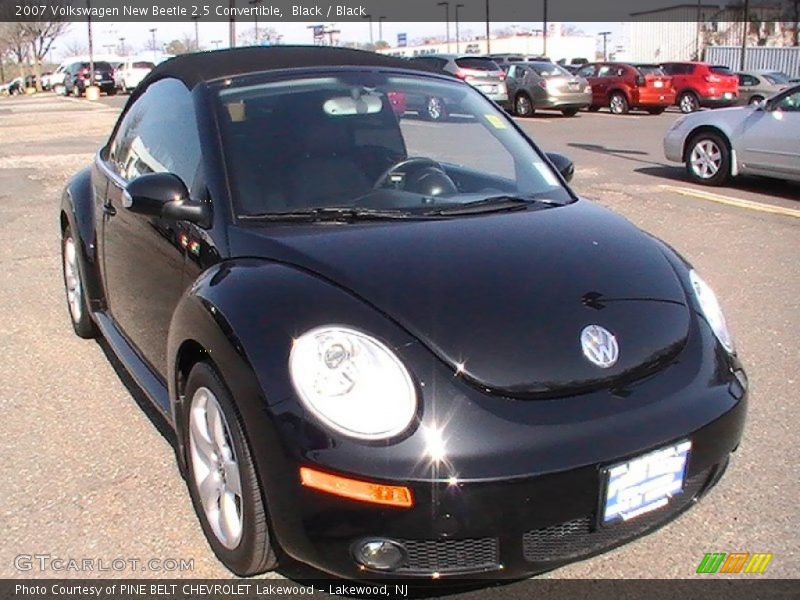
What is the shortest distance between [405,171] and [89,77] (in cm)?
4224

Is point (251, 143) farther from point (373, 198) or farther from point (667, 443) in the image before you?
point (667, 443)

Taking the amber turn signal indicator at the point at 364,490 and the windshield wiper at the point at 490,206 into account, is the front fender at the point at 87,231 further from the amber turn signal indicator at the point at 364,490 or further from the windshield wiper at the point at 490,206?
the amber turn signal indicator at the point at 364,490

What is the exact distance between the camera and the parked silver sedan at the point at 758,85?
86.4 feet

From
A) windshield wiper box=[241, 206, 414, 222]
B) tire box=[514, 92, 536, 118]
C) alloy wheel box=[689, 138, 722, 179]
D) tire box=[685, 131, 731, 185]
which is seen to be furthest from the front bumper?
tire box=[514, 92, 536, 118]

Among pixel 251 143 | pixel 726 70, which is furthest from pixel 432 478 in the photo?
pixel 726 70

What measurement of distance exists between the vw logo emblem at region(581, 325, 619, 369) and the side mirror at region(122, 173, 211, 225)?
4.41 feet

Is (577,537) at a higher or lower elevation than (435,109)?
lower

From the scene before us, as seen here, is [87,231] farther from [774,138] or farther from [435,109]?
[774,138]

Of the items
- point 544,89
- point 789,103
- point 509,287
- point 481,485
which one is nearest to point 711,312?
point 509,287

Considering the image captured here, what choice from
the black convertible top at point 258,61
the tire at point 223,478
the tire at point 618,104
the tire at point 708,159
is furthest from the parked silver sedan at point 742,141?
the tire at point 618,104

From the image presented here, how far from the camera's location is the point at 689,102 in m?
25.8

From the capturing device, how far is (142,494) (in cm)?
313

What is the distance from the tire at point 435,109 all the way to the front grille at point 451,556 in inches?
87.1

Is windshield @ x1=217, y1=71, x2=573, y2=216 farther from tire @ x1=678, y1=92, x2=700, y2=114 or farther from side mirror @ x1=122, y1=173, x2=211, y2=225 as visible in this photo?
tire @ x1=678, y1=92, x2=700, y2=114
